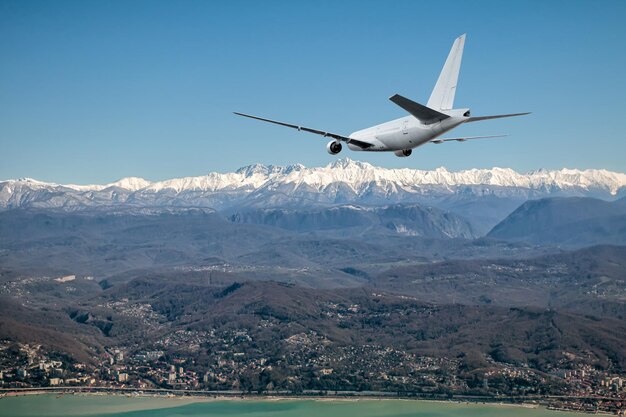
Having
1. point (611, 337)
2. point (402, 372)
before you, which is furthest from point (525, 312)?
point (402, 372)

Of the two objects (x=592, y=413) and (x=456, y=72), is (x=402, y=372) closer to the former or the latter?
(x=592, y=413)

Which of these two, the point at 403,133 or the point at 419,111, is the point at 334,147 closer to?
the point at 403,133

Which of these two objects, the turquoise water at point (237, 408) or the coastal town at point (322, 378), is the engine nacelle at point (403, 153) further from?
the coastal town at point (322, 378)

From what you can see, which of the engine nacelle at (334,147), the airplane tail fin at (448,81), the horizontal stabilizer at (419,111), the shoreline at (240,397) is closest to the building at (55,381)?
the shoreline at (240,397)

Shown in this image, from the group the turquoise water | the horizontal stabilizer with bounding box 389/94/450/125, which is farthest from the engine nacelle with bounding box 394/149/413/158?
the turquoise water

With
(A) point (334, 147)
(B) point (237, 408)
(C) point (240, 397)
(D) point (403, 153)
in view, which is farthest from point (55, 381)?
(D) point (403, 153)

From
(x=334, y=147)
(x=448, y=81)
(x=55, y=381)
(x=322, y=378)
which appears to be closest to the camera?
(x=448, y=81)
